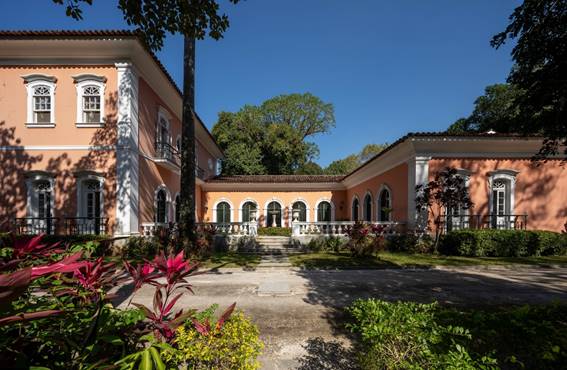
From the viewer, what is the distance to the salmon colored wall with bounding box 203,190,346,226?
21345 mm

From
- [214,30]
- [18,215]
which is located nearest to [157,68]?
[214,30]

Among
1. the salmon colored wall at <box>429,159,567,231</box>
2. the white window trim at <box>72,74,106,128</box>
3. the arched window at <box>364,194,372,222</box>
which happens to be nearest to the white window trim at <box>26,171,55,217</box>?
the white window trim at <box>72,74,106,128</box>

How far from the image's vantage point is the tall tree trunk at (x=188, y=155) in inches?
383

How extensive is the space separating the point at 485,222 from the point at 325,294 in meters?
11.2

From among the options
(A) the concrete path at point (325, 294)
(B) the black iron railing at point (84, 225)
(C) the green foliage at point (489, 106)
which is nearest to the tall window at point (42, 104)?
(B) the black iron railing at point (84, 225)

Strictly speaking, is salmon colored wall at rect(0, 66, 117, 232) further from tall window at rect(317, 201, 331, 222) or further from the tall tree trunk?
tall window at rect(317, 201, 331, 222)

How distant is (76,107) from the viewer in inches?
424

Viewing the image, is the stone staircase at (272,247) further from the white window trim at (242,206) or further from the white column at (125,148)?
the white window trim at (242,206)

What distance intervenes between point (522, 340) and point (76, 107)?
47.8 ft

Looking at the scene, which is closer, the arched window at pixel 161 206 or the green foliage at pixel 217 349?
the green foliage at pixel 217 349

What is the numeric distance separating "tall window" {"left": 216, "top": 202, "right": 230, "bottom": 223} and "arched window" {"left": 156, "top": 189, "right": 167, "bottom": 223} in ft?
24.5

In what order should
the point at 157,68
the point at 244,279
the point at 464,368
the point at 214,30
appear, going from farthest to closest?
1. the point at 157,68
2. the point at 244,279
3. the point at 214,30
4. the point at 464,368

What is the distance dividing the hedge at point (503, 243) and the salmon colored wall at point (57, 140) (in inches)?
584

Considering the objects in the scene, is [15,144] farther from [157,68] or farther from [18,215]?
[157,68]
